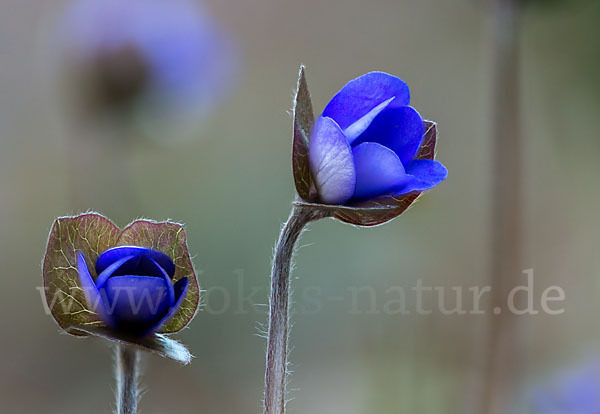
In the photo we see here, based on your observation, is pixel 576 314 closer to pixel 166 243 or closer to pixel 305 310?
pixel 305 310

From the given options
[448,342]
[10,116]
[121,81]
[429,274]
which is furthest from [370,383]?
[10,116]

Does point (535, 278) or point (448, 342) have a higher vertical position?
point (535, 278)

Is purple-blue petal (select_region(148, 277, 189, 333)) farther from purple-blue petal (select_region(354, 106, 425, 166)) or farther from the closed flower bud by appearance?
purple-blue petal (select_region(354, 106, 425, 166))

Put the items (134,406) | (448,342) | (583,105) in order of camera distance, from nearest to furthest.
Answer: (134,406), (448,342), (583,105)

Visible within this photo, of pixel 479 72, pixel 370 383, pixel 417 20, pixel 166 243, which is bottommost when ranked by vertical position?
pixel 370 383

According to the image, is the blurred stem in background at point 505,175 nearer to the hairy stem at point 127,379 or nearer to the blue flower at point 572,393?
the blue flower at point 572,393

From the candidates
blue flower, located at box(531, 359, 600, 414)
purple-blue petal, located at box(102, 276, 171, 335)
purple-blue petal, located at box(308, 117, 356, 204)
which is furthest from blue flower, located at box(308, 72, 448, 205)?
blue flower, located at box(531, 359, 600, 414)
